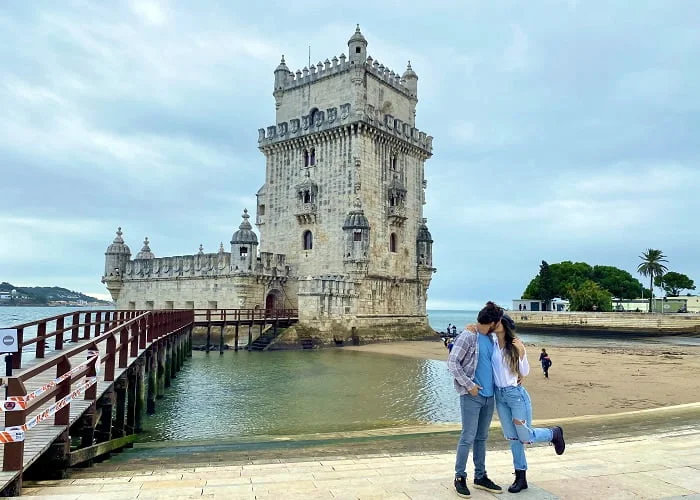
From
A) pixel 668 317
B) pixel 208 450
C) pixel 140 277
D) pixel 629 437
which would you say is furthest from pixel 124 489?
pixel 668 317

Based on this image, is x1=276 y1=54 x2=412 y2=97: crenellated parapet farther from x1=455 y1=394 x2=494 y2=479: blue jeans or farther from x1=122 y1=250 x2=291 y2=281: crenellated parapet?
x1=455 y1=394 x2=494 y2=479: blue jeans

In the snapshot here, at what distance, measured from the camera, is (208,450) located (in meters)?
9.46

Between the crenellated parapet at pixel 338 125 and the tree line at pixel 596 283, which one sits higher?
the crenellated parapet at pixel 338 125

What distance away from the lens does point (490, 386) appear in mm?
5926

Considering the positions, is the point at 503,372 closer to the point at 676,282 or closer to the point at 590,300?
the point at 590,300

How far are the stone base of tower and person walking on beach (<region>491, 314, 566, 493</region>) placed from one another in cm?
2827

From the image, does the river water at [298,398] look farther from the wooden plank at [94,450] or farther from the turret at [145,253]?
the turret at [145,253]

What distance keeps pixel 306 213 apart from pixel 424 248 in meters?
10.0

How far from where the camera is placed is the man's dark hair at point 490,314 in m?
5.93

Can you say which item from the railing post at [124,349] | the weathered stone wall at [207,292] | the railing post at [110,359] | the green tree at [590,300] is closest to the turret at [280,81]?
the weathered stone wall at [207,292]

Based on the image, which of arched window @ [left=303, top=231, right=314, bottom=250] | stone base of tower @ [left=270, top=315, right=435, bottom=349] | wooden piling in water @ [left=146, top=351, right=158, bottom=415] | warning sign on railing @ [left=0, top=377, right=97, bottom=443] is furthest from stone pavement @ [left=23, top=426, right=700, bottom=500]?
arched window @ [left=303, top=231, right=314, bottom=250]

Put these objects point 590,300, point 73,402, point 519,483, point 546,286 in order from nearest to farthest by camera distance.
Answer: point 519,483 < point 73,402 < point 590,300 < point 546,286

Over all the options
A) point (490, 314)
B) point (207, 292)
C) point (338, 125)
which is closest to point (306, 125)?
point (338, 125)

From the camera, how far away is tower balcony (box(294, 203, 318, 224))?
38.5 m
